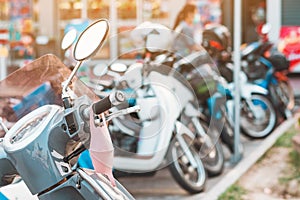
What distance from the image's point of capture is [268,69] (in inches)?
371

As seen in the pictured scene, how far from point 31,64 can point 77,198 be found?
583 mm

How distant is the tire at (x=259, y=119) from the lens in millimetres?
8938

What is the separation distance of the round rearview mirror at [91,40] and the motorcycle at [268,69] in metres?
7.21

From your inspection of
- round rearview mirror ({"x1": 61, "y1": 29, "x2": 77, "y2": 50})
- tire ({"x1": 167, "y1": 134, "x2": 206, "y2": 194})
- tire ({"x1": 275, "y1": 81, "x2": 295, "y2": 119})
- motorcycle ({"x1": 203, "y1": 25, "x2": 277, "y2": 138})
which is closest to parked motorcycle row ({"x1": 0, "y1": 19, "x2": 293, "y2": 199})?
round rearview mirror ({"x1": 61, "y1": 29, "x2": 77, "y2": 50})

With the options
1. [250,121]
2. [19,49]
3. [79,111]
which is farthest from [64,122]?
[19,49]

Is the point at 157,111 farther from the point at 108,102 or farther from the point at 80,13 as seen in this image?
the point at 80,13

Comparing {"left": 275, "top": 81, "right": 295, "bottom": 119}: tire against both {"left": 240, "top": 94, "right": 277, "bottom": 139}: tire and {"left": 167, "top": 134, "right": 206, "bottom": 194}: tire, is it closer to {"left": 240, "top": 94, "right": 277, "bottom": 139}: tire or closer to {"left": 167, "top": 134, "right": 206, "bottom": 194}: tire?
{"left": 240, "top": 94, "right": 277, "bottom": 139}: tire

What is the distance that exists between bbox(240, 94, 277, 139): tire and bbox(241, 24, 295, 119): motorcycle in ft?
0.95

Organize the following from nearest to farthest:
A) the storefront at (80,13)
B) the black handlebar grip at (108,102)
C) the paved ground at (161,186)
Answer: the black handlebar grip at (108,102) < the paved ground at (161,186) < the storefront at (80,13)

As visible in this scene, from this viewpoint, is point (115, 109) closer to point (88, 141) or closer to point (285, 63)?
point (88, 141)

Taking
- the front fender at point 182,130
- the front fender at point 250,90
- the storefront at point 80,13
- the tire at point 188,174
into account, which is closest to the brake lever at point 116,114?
the front fender at point 182,130

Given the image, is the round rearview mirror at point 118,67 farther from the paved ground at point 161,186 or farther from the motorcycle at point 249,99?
the motorcycle at point 249,99

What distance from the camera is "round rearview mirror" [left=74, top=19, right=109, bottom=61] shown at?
6.75ft

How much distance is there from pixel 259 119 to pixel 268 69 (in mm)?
749
